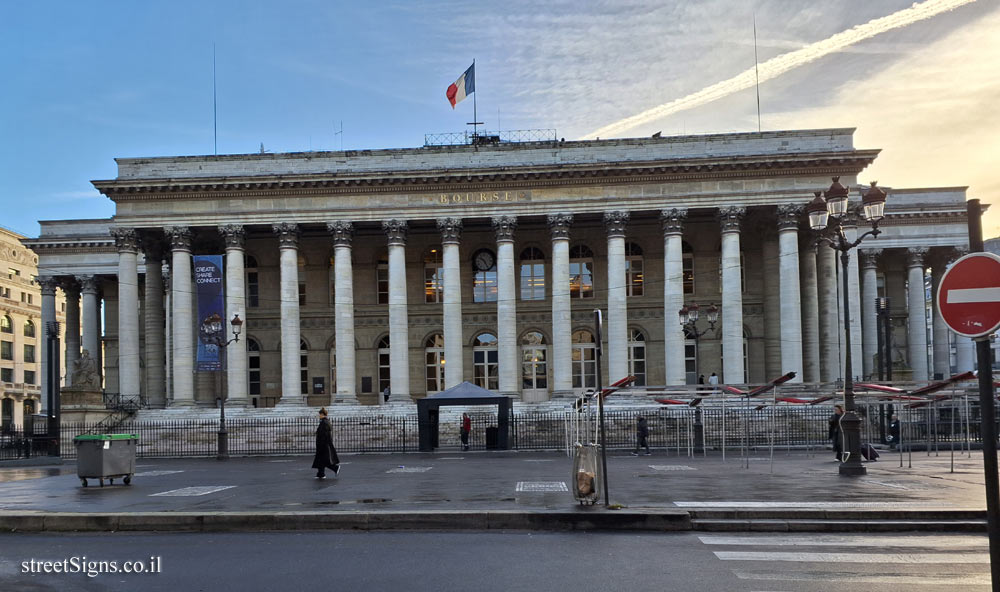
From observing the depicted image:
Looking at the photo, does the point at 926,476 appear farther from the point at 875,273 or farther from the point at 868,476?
the point at 875,273

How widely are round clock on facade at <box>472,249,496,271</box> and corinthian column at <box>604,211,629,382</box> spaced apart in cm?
827

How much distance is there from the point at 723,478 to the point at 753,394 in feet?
18.0

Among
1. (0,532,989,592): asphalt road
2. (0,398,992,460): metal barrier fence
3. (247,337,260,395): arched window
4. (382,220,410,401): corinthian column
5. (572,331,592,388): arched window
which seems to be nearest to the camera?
(0,532,989,592): asphalt road

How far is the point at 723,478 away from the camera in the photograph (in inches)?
736

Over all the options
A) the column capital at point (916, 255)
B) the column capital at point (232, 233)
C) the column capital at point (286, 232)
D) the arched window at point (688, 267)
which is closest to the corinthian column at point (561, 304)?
the arched window at point (688, 267)

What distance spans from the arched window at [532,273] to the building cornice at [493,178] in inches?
249

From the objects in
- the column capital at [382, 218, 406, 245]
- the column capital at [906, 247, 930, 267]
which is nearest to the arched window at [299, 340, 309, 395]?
the column capital at [382, 218, 406, 245]

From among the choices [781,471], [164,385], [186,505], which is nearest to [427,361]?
[164,385]

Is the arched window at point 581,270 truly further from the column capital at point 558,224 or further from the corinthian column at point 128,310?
the corinthian column at point 128,310

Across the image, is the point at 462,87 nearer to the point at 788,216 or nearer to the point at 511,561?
the point at 788,216

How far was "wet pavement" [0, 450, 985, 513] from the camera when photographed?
1394 cm

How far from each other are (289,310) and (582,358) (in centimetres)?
1577

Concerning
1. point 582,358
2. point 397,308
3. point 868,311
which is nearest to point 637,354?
point 582,358

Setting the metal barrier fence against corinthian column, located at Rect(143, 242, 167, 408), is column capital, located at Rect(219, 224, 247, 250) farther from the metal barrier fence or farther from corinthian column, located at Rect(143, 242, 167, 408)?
the metal barrier fence
